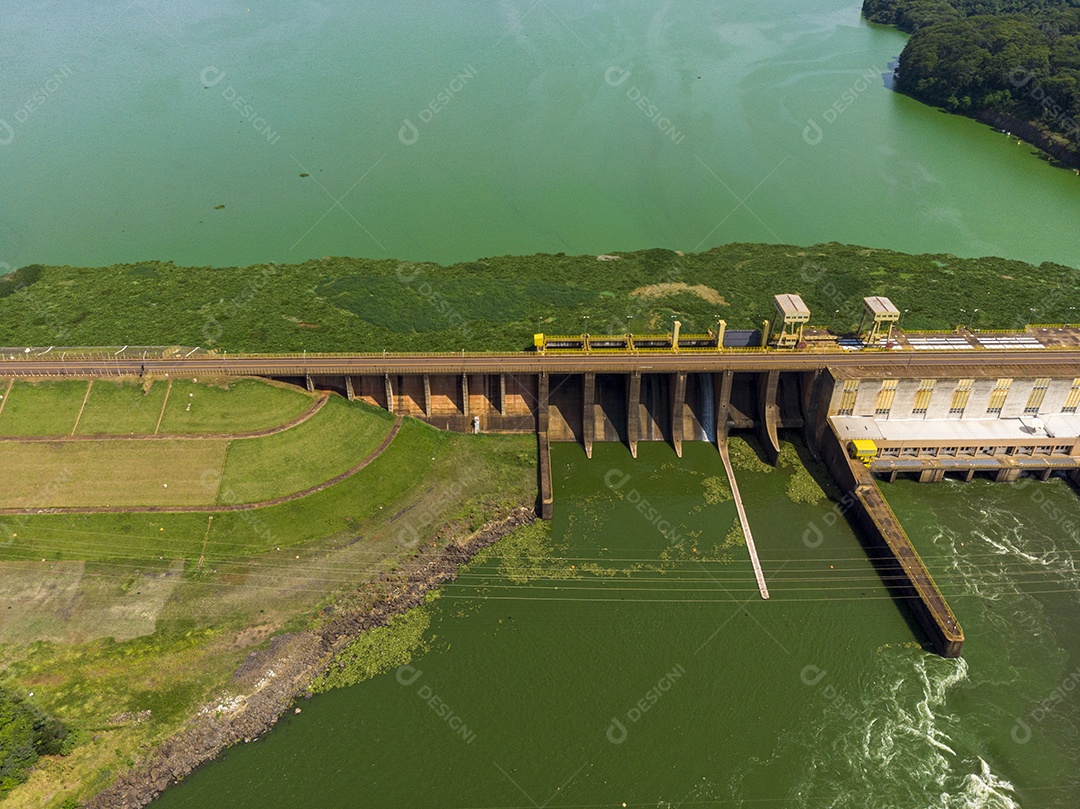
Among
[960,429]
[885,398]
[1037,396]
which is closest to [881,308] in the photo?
[885,398]

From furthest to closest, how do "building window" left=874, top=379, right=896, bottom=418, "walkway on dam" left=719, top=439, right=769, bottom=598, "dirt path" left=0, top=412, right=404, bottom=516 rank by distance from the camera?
1. "building window" left=874, top=379, right=896, bottom=418
2. "dirt path" left=0, top=412, right=404, bottom=516
3. "walkway on dam" left=719, top=439, right=769, bottom=598

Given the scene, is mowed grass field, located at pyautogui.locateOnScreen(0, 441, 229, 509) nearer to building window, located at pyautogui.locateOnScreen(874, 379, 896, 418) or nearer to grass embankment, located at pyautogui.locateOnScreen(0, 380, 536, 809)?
grass embankment, located at pyautogui.locateOnScreen(0, 380, 536, 809)

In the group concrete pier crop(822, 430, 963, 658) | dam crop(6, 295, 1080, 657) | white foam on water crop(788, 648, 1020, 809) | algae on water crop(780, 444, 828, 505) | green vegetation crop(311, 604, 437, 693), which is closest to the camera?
white foam on water crop(788, 648, 1020, 809)

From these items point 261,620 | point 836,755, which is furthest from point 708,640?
point 261,620

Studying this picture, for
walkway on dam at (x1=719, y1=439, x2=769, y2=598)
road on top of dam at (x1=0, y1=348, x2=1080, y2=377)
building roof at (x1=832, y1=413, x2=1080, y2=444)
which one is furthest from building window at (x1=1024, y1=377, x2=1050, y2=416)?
walkway on dam at (x1=719, y1=439, x2=769, y2=598)

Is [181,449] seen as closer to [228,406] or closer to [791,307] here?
[228,406]
